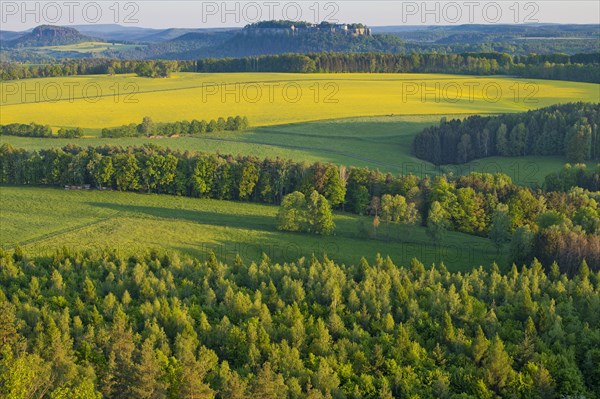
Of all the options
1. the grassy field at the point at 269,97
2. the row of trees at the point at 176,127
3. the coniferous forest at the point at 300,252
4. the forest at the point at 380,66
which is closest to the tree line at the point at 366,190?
the coniferous forest at the point at 300,252

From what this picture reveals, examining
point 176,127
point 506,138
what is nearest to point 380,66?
point 176,127

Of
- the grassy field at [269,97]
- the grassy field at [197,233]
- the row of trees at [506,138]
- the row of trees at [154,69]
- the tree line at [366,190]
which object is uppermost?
the row of trees at [154,69]

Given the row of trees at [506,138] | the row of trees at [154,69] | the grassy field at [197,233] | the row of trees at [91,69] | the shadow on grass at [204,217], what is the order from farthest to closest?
the row of trees at [154,69] → the row of trees at [91,69] → the row of trees at [506,138] → the shadow on grass at [204,217] → the grassy field at [197,233]

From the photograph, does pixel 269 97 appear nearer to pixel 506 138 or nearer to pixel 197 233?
pixel 506 138

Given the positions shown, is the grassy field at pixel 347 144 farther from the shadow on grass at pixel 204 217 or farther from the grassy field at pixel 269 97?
the shadow on grass at pixel 204 217

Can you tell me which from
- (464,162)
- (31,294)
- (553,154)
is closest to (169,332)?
(31,294)

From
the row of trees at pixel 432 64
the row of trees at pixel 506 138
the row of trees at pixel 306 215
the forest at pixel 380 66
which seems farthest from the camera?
the forest at pixel 380 66
